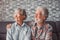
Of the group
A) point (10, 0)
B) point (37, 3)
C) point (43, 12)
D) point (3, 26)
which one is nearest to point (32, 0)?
point (37, 3)

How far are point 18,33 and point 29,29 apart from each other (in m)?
0.13

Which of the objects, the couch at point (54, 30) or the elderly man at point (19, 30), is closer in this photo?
the elderly man at point (19, 30)

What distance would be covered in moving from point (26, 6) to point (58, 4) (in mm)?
508

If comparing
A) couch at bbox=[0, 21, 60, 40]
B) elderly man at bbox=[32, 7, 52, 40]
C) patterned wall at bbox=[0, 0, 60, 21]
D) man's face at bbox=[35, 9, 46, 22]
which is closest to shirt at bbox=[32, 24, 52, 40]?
elderly man at bbox=[32, 7, 52, 40]

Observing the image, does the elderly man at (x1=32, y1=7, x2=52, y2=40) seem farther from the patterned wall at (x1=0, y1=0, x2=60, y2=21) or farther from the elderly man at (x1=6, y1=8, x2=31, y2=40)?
the patterned wall at (x1=0, y1=0, x2=60, y2=21)

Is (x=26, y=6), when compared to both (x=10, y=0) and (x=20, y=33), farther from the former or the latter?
(x=20, y=33)

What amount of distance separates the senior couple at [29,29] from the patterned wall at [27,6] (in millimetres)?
981

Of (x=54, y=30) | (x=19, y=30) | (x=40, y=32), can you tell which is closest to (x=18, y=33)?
(x=19, y=30)

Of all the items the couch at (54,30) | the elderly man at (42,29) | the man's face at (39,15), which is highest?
the man's face at (39,15)

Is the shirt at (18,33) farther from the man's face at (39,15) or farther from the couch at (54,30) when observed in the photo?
the couch at (54,30)

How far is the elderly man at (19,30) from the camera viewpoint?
2.08 metres

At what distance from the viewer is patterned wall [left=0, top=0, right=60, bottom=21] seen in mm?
3117

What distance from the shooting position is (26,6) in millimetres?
3139

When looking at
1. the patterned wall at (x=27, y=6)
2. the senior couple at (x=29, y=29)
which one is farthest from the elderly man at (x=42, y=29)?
the patterned wall at (x=27, y=6)
